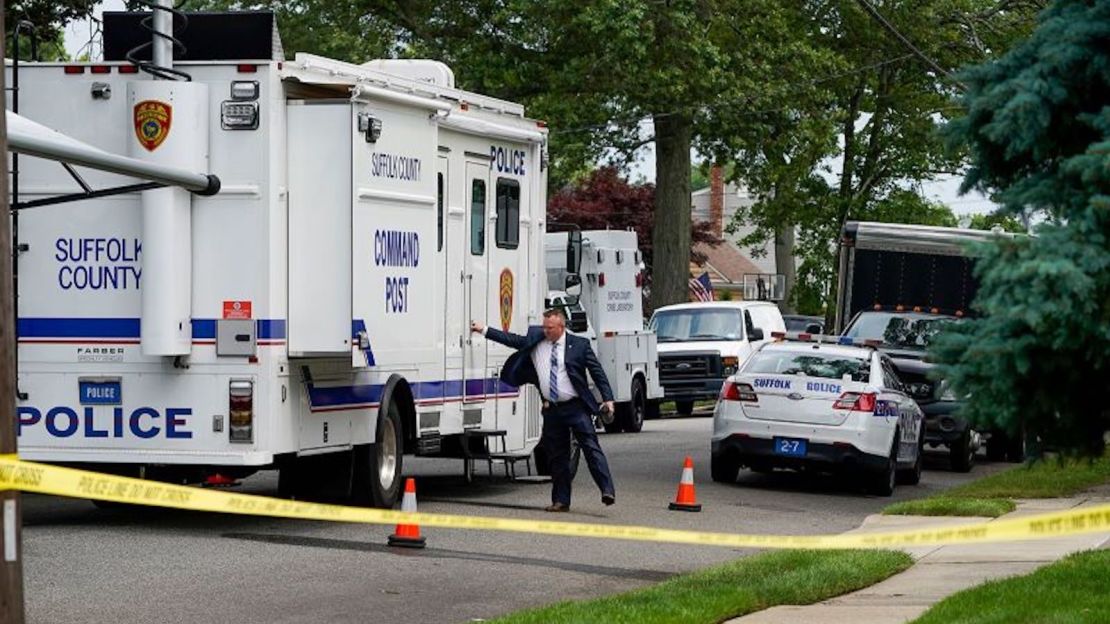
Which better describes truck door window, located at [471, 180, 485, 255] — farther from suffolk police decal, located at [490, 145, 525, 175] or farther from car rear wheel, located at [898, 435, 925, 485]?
car rear wheel, located at [898, 435, 925, 485]

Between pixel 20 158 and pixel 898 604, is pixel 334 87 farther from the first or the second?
pixel 898 604

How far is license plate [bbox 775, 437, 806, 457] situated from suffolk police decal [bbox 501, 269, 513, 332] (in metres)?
3.15

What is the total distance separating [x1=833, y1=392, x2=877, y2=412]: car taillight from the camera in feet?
67.2

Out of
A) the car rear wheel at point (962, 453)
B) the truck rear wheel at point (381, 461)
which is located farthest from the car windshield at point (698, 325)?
the truck rear wheel at point (381, 461)

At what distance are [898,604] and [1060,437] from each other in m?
4.45

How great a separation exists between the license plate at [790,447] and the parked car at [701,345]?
14111mm

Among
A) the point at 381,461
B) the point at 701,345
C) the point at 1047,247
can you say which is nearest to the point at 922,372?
the point at 381,461

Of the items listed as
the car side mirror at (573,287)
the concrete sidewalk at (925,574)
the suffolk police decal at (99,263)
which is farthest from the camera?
the car side mirror at (573,287)

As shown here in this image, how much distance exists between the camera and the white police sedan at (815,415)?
20500mm

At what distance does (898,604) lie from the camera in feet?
39.8

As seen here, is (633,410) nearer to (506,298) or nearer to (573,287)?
(573,287)

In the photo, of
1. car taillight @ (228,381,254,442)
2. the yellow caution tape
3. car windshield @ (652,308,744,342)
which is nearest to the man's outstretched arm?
car taillight @ (228,381,254,442)

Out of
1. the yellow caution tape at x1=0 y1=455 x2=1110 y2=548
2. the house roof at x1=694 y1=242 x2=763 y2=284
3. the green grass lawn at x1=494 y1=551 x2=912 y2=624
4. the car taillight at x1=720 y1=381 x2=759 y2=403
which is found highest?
the house roof at x1=694 y1=242 x2=763 y2=284

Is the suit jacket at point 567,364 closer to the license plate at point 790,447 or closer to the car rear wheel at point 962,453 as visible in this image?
the license plate at point 790,447
